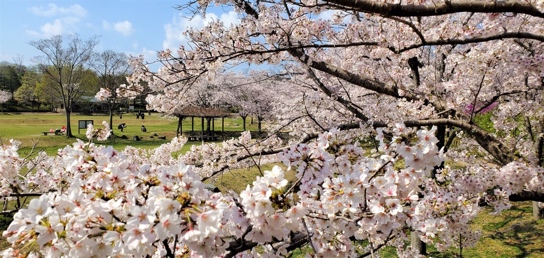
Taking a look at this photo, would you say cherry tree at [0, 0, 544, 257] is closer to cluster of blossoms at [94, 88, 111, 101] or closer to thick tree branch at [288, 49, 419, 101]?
thick tree branch at [288, 49, 419, 101]

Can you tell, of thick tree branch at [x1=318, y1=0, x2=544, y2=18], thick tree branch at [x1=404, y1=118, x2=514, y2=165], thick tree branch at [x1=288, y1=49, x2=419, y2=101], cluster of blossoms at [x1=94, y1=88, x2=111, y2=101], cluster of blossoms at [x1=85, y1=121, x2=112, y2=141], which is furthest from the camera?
cluster of blossoms at [x1=94, y1=88, x2=111, y2=101]

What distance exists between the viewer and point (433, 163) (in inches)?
71.9

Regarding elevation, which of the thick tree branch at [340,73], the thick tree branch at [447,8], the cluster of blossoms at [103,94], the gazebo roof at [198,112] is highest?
the thick tree branch at [447,8]

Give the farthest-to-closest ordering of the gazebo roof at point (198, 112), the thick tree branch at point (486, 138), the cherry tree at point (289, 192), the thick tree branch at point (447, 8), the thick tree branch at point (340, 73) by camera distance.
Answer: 1. the gazebo roof at point (198, 112)
2. the thick tree branch at point (340, 73)
3. the thick tree branch at point (486, 138)
4. the thick tree branch at point (447, 8)
5. the cherry tree at point (289, 192)

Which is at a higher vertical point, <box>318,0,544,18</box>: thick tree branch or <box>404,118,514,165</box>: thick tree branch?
<box>318,0,544,18</box>: thick tree branch

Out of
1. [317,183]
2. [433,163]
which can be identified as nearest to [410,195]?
[433,163]

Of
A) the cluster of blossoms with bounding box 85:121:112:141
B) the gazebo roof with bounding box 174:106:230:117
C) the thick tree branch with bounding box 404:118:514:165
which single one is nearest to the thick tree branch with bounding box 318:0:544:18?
the thick tree branch with bounding box 404:118:514:165

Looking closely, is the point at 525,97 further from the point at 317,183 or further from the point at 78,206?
the point at 78,206

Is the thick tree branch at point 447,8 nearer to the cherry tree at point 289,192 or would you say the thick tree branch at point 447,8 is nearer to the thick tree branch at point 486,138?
the cherry tree at point 289,192

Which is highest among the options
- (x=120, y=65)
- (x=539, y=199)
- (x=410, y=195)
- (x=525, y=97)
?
(x=120, y=65)

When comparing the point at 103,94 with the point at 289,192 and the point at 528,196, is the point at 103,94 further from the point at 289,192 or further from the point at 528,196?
the point at 528,196

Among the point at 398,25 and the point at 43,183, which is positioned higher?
the point at 398,25

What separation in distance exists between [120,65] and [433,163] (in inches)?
1290

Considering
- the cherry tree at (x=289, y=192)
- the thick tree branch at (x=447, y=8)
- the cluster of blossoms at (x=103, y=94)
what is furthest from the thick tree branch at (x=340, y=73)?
the cluster of blossoms at (x=103, y=94)
